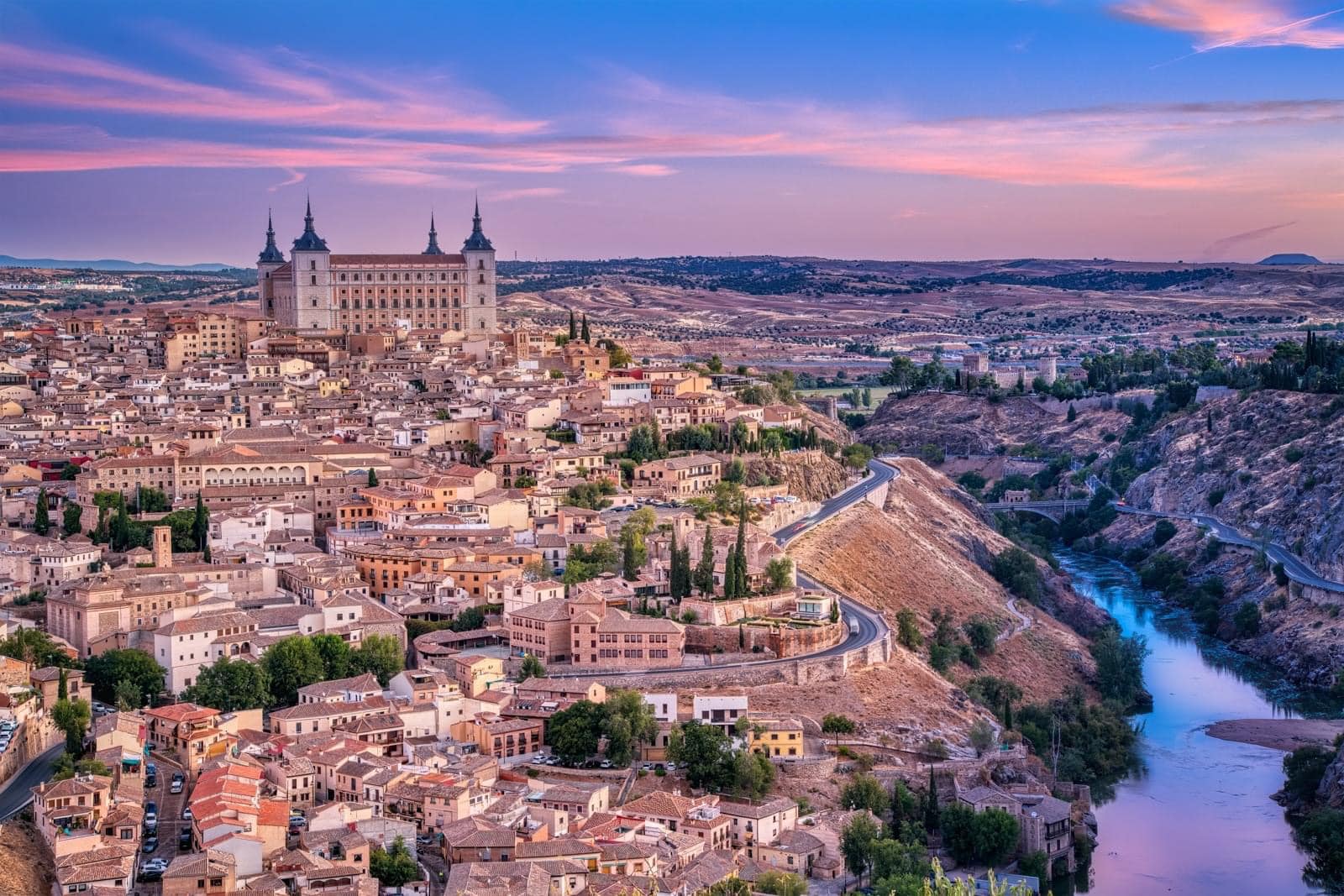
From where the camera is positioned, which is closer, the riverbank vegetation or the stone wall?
the riverbank vegetation

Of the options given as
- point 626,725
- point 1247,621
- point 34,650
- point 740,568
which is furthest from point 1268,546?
point 34,650

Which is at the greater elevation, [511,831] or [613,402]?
[613,402]

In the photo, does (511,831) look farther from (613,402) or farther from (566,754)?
(613,402)

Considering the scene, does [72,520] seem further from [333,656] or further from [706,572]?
[706,572]

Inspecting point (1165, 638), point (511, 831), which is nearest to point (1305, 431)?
point (1165, 638)

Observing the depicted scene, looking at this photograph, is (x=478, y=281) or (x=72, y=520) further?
(x=478, y=281)

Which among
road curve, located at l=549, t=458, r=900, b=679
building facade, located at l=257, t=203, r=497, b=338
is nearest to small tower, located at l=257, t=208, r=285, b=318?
building facade, located at l=257, t=203, r=497, b=338

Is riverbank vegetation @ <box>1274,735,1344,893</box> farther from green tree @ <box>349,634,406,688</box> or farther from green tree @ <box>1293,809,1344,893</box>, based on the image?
green tree @ <box>349,634,406,688</box>
